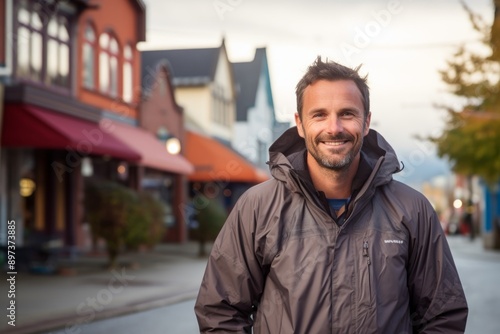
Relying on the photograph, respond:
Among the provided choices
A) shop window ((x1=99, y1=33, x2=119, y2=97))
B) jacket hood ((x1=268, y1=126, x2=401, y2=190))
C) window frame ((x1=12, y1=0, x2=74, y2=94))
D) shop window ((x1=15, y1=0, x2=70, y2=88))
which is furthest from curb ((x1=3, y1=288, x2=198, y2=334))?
shop window ((x1=99, y1=33, x2=119, y2=97))

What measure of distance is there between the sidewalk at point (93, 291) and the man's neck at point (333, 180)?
7.48m

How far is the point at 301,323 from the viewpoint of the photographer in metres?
3.33

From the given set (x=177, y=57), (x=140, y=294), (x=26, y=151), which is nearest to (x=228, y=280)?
(x=140, y=294)

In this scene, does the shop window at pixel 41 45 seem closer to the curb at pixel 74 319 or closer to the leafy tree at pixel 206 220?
the leafy tree at pixel 206 220

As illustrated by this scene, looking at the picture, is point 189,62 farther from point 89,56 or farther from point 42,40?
point 42,40

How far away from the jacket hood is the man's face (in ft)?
0.45

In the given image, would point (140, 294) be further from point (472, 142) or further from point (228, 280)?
point (472, 142)

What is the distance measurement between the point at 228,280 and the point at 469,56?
25471 mm

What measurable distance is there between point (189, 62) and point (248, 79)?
1091 centimetres

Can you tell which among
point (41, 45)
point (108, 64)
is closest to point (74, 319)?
point (41, 45)

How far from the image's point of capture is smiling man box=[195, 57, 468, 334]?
10.9 ft

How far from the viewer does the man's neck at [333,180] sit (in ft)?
11.5

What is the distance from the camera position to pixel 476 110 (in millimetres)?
28672

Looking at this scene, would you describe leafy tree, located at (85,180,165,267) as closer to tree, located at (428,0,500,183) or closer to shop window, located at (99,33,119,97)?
shop window, located at (99,33,119,97)
